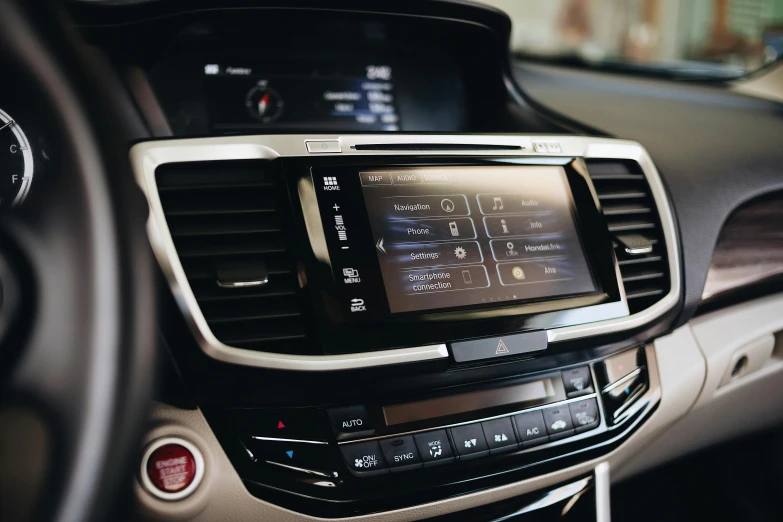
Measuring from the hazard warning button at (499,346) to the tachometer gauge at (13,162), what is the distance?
463mm

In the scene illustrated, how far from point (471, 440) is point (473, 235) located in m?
0.24

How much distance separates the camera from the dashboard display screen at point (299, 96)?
3.83 feet

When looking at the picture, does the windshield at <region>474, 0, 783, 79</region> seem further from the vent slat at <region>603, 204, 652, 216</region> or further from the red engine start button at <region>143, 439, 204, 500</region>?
the red engine start button at <region>143, 439, 204, 500</region>

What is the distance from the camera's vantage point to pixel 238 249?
30.8 inches

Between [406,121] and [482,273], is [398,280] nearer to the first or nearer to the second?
[482,273]

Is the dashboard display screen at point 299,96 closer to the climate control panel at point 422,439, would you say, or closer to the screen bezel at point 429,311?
the screen bezel at point 429,311

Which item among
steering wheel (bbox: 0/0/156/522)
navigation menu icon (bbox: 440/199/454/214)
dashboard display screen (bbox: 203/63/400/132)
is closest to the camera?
steering wheel (bbox: 0/0/156/522)

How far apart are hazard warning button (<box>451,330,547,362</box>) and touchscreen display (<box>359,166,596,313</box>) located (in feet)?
0.15

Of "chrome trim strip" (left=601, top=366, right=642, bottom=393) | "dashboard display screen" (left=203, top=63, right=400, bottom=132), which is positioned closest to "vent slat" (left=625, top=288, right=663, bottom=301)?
"chrome trim strip" (left=601, top=366, right=642, bottom=393)

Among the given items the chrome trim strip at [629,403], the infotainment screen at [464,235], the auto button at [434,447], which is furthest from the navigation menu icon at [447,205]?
the chrome trim strip at [629,403]

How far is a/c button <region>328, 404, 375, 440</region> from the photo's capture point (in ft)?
2.61

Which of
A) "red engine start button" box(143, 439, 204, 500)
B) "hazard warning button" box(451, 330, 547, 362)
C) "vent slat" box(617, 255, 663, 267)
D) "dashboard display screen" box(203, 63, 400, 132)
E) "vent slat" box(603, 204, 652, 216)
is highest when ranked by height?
"dashboard display screen" box(203, 63, 400, 132)

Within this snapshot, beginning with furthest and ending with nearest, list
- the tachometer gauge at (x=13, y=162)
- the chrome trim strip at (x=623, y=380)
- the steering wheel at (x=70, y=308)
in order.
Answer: the chrome trim strip at (x=623, y=380)
the tachometer gauge at (x=13, y=162)
the steering wheel at (x=70, y=308)

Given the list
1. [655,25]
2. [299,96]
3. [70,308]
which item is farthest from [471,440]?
[655,25]
